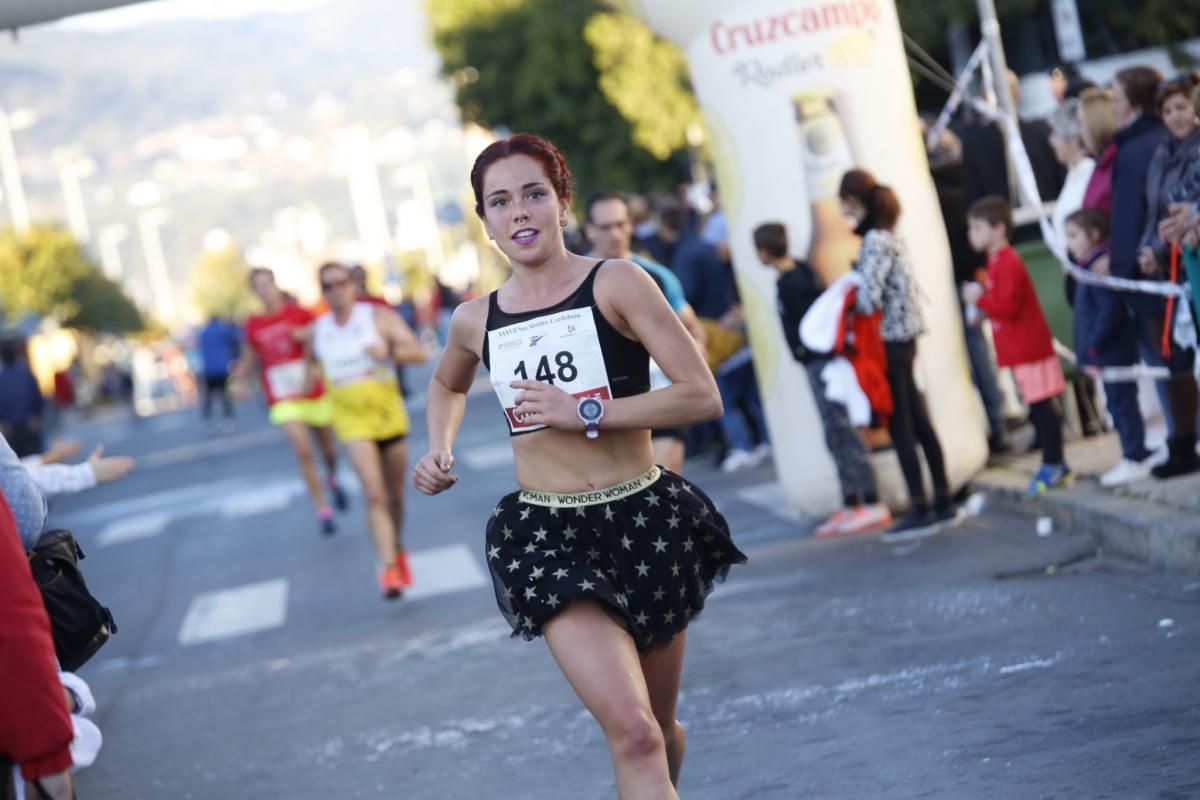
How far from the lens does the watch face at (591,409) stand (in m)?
4.81

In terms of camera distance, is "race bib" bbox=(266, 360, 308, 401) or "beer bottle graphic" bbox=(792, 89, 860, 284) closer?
"beer bottle graphic" bbox=(792, 89, 860, 284)

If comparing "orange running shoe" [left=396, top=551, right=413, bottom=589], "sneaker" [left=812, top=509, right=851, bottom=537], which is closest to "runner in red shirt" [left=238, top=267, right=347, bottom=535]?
"orange running shoe" [left=396, top=551, right=413, bottom=589]

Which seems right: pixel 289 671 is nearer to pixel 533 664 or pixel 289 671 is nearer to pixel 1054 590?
pixel 533 664

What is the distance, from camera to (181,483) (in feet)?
83.9

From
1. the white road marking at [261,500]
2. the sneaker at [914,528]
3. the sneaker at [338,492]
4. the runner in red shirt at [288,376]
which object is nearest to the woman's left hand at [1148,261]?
the sneaker at [914,528]

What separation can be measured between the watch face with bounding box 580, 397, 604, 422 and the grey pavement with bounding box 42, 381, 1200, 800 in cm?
170

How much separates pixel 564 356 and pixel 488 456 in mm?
15655

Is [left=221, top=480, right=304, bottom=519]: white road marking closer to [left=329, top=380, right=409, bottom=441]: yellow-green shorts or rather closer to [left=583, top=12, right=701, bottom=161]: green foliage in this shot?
[left=329, top=380, right=409, bottom=441]: yellow-green shorts

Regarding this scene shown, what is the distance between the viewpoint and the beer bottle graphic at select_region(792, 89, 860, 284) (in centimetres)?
1149

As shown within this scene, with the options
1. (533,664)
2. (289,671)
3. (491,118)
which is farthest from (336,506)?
(491,118)

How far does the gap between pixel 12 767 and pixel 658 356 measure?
Answer: 178 cm

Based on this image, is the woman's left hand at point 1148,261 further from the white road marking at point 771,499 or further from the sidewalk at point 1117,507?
the white road marking at point 771,499

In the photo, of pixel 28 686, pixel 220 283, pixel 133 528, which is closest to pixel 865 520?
pixel 28 686

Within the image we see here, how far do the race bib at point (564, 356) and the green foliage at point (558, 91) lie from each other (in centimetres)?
4384
